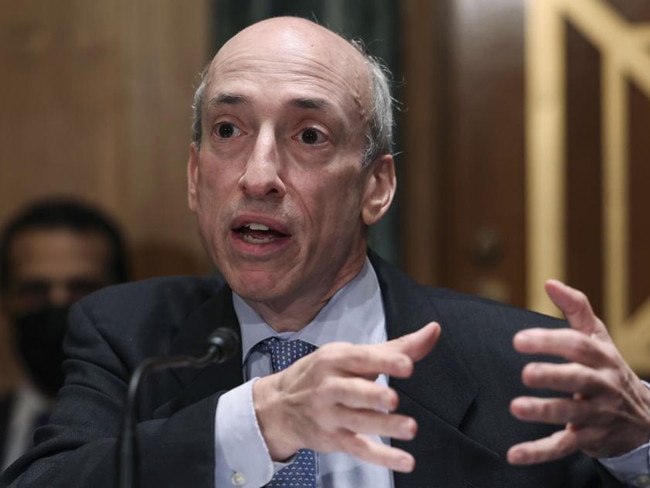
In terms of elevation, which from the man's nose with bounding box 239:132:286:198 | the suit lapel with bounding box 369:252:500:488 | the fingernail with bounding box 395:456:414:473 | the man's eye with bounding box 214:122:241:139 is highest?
the man's eye with bounding box 214:122:241:139

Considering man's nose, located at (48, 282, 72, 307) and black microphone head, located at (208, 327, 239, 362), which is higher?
black microphone head, located at (208, 327, 239, 362)

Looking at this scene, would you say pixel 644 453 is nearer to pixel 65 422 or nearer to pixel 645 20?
pixel 65 422

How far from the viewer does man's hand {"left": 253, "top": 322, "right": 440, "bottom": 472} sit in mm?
1572

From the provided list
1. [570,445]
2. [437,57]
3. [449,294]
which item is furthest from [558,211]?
[570,445]

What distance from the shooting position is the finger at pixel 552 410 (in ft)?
5.32

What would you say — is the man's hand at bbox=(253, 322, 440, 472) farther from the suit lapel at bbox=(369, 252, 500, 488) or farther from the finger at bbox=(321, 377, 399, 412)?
the suit lapel at bbox=(369, 252, 500, 488)

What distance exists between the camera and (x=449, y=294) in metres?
2.33

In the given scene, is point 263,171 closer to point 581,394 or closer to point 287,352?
point 287,352

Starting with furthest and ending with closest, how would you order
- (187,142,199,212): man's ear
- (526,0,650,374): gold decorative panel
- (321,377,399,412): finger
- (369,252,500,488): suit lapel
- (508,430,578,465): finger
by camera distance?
(526,0,650,374): gold decorative panel → (187,142,199,212): man's ear → (369,252,500,488): suit lapel → (508,430,578,465): finger → (321,377,399,412): finger

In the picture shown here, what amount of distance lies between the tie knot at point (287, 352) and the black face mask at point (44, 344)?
157 centimetres

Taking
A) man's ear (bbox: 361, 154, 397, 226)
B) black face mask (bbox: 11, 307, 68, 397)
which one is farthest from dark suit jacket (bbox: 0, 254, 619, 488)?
black face mask (bbox: 11, 307, 68, 397)

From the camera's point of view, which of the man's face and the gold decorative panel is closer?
the man's face

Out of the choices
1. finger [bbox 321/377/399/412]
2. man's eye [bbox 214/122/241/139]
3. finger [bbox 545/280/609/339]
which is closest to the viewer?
finger [bbox 321/377/399/412]

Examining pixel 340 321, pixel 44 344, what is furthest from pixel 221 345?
pixel 44 344
